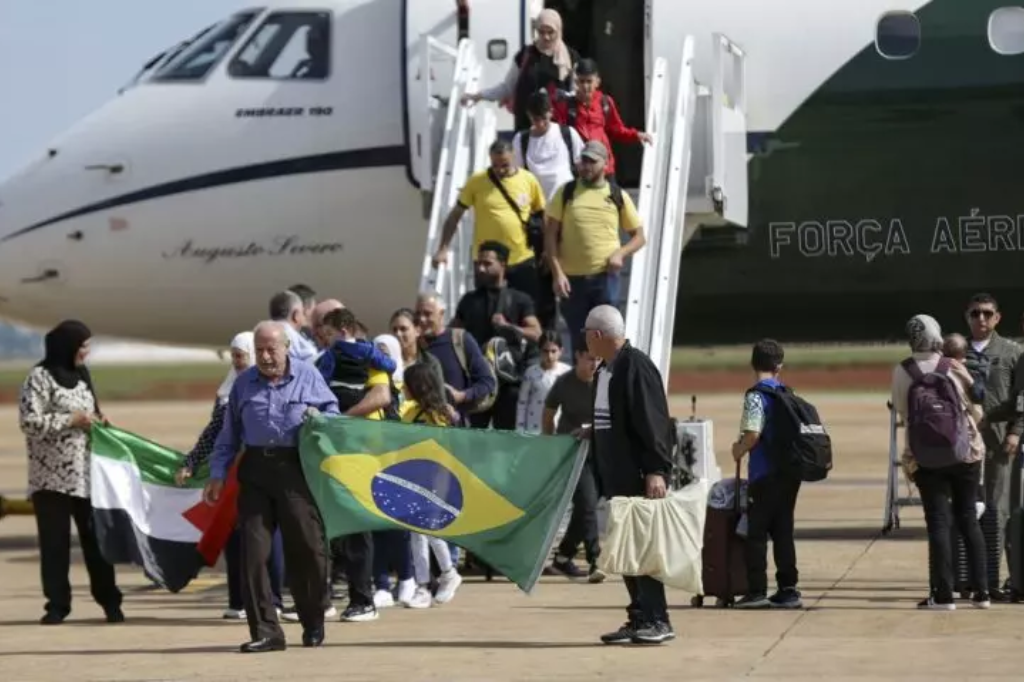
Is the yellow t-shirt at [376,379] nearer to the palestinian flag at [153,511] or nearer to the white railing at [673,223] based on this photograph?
the palestinian flag at [153,511]

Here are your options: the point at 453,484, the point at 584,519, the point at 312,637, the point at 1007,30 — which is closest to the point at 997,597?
the point at 584,519

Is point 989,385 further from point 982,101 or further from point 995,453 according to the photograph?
point 982,101

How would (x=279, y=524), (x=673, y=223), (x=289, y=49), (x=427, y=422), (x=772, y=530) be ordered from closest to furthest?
(x=279, y=524), (x=772, y=530), (x=427, y=422), (x=673, y=223), (x=289, y=49)

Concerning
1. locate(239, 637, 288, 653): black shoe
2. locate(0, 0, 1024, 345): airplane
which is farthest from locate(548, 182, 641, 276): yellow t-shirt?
locate(239, 637, 288, 653): black shoe

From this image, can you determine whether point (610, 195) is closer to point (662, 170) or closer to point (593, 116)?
point (593, 116)

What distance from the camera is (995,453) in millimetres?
16234

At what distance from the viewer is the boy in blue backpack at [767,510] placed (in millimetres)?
14672

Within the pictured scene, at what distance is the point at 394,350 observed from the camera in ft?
51.8

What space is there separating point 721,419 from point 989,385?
112ft

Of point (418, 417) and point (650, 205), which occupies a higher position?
point (650, 205)

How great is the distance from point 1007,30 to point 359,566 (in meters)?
7.17

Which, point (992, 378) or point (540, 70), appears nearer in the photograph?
point (992, 378)

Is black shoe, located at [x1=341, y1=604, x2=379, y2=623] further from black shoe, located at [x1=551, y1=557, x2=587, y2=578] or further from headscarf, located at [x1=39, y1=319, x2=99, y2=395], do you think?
black shoe, located at [x1=551, y1=557, x2=587, y2=578]

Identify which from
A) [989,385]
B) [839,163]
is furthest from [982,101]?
[989,385]
